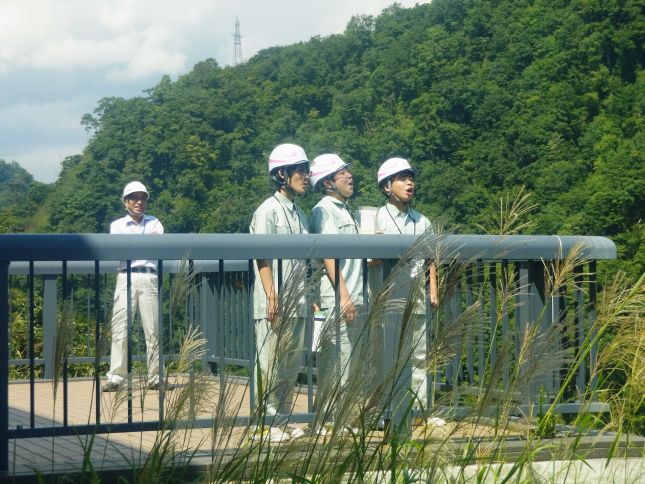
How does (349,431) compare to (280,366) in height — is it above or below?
below

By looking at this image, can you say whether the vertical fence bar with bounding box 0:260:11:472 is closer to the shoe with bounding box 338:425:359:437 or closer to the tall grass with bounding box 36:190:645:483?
the tall grass with bounding box 36:190:645:483

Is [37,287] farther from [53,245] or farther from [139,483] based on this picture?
[139,483]

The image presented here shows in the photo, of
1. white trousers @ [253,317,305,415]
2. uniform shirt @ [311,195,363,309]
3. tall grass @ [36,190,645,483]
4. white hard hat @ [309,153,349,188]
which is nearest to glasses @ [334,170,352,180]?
white hard hat @ [309,153,349,188]

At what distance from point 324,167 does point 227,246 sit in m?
2.26

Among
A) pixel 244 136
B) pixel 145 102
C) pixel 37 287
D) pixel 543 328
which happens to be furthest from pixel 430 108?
pixel 543 328

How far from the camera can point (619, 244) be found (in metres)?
47.2

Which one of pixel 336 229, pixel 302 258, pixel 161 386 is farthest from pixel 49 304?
pixel 161 386

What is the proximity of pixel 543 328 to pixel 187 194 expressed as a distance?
212ft

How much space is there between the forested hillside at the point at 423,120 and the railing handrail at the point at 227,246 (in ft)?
145

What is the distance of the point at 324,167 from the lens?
693 centimetres

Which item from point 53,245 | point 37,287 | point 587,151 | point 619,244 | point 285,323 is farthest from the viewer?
point 587,151

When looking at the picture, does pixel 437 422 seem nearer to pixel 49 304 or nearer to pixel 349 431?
pixel 349 431

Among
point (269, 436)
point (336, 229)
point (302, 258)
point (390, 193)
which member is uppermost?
point (390, 193)

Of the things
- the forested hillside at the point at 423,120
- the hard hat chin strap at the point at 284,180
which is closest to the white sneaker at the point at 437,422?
the hard hat chin strap at the point at 284,180
